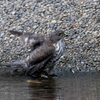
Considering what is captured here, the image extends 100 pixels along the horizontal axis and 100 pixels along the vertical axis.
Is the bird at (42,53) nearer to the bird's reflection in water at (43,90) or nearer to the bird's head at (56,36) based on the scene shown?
the bird's head at (56,36)

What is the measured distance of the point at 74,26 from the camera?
1376 centimetres

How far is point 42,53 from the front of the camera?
35.6 ft

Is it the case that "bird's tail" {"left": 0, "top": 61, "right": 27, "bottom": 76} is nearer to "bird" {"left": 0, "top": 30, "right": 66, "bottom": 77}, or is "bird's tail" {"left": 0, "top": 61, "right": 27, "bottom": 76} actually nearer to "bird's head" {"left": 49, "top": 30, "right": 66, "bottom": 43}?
"bird" {"left": 0, "top": 30, "right": 66, "bottom": 77}

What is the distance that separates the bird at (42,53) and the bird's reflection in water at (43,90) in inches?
16.4

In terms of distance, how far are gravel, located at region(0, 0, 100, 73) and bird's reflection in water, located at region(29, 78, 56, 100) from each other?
1.37m

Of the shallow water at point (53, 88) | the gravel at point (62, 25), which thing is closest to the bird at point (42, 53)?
the shallow water at point (53, 88)

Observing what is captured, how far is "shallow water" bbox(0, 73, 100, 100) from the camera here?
8.92 meters

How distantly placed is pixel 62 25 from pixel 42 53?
10.3 ft

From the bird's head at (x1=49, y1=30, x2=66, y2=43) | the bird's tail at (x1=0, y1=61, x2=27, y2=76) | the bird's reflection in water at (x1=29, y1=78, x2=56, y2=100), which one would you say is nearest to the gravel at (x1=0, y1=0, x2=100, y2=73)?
the bird's tail at (x1=0, y1=61, x2=27, y2=76)

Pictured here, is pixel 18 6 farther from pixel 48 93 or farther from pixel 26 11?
pixel 48 93

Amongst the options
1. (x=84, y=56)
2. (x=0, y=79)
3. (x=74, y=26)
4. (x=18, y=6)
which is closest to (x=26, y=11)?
(x=18, y=6)

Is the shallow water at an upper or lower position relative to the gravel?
lower

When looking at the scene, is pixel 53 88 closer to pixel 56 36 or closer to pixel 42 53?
pixel 42 53

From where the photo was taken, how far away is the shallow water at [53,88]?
8.92 metres
